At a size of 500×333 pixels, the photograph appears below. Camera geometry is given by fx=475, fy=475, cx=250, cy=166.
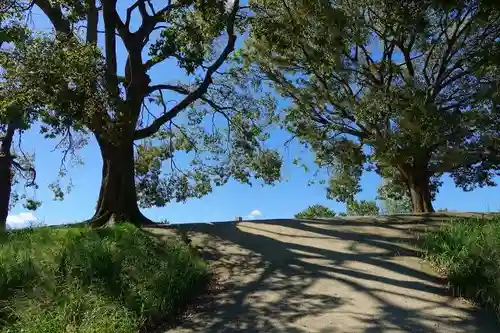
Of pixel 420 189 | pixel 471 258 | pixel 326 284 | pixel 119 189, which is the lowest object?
pixel 326 284

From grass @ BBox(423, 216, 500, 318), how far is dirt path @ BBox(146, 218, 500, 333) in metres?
0.24

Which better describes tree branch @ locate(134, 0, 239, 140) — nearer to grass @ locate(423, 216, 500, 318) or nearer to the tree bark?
the tree bark

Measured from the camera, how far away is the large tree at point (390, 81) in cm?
1295

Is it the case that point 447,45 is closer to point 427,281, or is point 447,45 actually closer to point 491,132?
point 491,132

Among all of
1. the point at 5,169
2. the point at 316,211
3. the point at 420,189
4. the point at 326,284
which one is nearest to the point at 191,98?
the point at 326,284

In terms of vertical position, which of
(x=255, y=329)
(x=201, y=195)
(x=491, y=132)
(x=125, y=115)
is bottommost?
(x=255, y=329)

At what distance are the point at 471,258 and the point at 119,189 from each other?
8.84 meters

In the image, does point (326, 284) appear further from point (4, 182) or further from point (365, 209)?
point (365, 209)

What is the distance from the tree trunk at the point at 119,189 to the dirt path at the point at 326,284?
7.45ft


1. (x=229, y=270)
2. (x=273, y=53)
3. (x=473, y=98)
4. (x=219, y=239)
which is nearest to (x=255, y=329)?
(x=229, y=270)

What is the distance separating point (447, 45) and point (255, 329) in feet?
45.5

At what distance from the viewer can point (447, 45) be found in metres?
16.4

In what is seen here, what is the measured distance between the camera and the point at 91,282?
652 cm

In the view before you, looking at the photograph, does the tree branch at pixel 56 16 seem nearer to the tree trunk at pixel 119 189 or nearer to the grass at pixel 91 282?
the tree trunk at pixel 119 189
